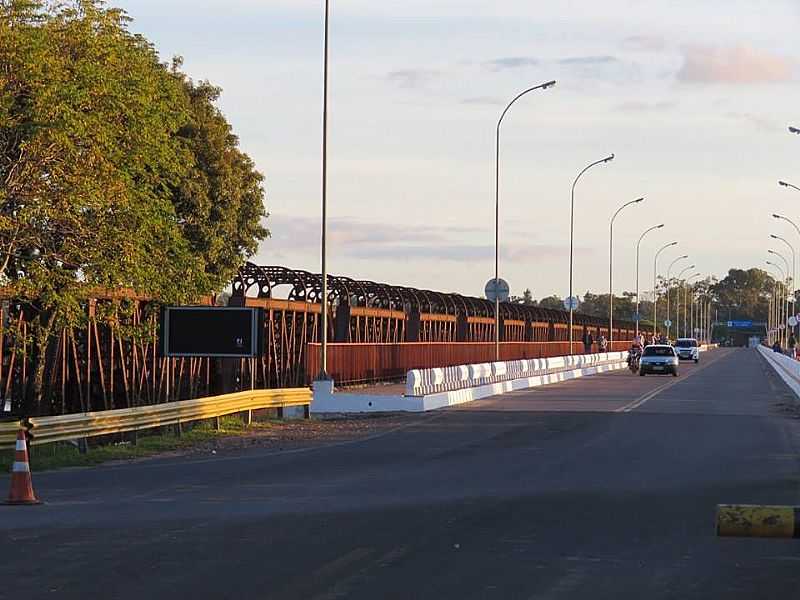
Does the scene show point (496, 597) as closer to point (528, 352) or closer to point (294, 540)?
point (294, 540)

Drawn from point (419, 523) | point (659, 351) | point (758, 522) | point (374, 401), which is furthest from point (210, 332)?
point (659, 351)

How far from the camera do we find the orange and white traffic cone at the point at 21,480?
16.0 metres

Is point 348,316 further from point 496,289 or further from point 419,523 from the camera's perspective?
point 419,523

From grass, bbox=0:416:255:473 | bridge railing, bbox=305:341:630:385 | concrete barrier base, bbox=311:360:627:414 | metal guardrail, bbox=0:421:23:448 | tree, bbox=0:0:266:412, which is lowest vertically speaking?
grass, bbox=0:416:255:473

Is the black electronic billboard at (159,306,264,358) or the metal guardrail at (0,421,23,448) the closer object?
the metal guardrail at (0,421,23,448)

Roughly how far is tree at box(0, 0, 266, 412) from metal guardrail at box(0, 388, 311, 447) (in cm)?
226

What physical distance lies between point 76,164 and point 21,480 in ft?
32.2

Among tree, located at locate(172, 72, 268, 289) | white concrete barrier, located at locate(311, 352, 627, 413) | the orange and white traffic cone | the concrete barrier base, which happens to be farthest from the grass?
tree, located at locate(172, 72, 268, 289)

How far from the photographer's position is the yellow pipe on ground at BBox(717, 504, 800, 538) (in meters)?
9.97

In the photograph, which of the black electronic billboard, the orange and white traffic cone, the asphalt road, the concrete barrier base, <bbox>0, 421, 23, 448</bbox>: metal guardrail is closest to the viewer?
the asphalt road

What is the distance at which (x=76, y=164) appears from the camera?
24.9m

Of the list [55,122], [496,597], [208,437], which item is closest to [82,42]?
[55,122]

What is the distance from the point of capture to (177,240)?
92.5ft

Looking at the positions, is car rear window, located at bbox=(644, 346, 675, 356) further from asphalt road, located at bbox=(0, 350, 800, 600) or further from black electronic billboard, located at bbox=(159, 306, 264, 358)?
asphalt road, located at bbox=(0, 350, 800, 600)
